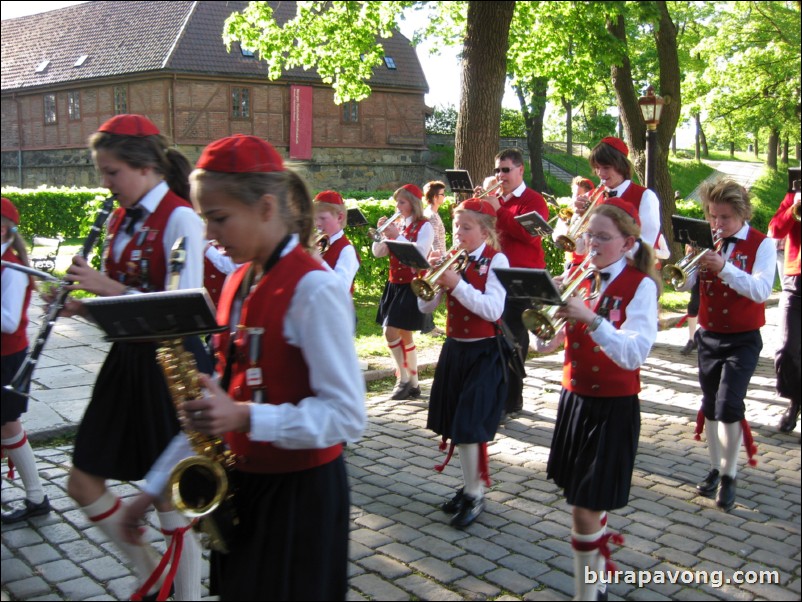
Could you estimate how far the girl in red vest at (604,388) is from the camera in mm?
3908

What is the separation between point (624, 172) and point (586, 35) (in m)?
9.19

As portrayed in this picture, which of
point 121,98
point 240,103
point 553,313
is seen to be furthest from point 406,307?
point 121,98

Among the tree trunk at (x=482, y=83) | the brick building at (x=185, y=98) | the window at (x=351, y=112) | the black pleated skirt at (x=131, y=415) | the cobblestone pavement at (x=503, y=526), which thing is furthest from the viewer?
the window at (x=351, y=112)

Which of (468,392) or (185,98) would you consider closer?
(468,392)

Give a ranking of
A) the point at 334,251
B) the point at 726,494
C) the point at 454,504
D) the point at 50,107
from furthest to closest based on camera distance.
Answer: the point at 50,107
the point at 334,251
the point at 726,494
the point at 454,504

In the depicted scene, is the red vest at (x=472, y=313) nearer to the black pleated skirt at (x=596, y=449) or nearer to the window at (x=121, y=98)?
the black pleated skirt at (x=596, y=449)

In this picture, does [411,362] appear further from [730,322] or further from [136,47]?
[136,47]

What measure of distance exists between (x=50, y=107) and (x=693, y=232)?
4035 centimetres

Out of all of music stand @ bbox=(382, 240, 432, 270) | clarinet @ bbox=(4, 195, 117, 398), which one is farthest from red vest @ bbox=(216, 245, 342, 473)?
music stand @ bbox=(382, 240, 432, 270)

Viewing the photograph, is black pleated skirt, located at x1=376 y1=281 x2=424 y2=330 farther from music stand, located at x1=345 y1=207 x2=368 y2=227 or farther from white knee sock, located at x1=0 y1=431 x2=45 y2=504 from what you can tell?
white knee sock, located at x1=0 y1=431 x2=45 y2=504

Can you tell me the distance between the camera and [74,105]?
38625 millimetres

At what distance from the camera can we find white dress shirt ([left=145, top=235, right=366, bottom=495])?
236 centimetres

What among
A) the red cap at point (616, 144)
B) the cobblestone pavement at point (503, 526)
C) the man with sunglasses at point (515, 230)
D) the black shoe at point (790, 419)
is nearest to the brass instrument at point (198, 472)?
the cobblestone pavement at point (503, 526)

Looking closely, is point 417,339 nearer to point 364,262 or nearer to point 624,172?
point 364,262
